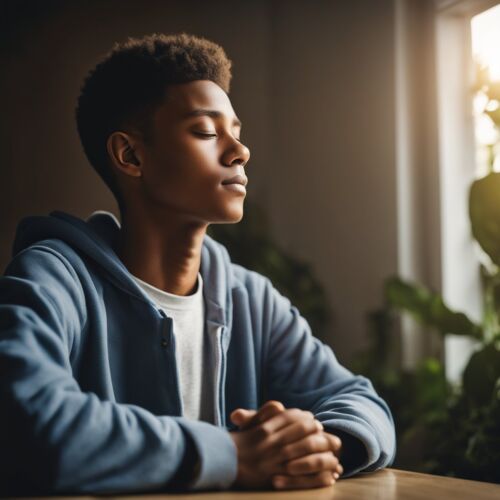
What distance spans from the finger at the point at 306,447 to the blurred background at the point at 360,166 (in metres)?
0.67

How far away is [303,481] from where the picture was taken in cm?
93

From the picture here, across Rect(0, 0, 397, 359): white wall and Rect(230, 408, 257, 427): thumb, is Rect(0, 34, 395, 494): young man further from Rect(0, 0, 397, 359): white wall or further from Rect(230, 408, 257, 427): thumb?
Rect(0, 0, 397, 359): white wall

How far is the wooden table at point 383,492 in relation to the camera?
33.9 inches

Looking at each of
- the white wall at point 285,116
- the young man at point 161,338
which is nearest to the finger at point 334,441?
the young man at point 161,338

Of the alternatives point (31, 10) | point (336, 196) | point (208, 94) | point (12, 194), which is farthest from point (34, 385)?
point (31, 10)

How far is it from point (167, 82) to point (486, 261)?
122cm

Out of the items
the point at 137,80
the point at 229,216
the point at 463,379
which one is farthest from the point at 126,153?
the point at 463,379

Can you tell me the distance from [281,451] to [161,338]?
326 millimetres

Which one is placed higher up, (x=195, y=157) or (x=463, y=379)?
(x=195, y=157)

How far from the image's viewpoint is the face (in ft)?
3.90

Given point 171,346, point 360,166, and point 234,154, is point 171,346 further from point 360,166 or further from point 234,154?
point 360,166

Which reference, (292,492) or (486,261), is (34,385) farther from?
(486,261)

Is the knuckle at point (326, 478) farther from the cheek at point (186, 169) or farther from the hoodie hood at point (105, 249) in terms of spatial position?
the cheek at point (186, 169)

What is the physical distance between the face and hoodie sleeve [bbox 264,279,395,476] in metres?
0.28
